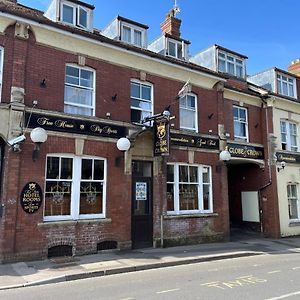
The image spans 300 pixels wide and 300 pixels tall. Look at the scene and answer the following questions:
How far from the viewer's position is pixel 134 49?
12.9m

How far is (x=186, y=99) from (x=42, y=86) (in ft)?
21.0

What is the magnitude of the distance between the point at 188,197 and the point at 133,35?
7.24m

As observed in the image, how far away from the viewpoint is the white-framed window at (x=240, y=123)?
17.0 meters

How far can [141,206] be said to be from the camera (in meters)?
13.0

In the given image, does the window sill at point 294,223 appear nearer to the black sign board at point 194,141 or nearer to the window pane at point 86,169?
the black sign board at point 194,141

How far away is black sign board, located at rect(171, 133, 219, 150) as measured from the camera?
549 inches

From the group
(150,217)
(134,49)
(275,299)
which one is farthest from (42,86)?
(275,299)

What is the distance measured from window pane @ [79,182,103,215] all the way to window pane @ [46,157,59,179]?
38.9 inches

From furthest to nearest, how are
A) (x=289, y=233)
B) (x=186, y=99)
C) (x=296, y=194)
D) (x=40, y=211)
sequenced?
(x=296, y=194) → (x=289, y=233) → (x=186, y=99) → (x=40, y=211)

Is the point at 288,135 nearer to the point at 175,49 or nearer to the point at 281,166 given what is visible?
the point at 281,166

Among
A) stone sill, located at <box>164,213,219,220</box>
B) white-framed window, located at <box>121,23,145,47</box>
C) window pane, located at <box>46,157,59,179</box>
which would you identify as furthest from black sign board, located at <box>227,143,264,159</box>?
window pane, located at <box>46,157,59,179</box>

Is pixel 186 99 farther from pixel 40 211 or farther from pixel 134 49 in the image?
pixel 40 211

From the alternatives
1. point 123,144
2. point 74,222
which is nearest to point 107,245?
point 74,222

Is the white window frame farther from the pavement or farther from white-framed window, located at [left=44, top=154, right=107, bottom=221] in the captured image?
the pavement
